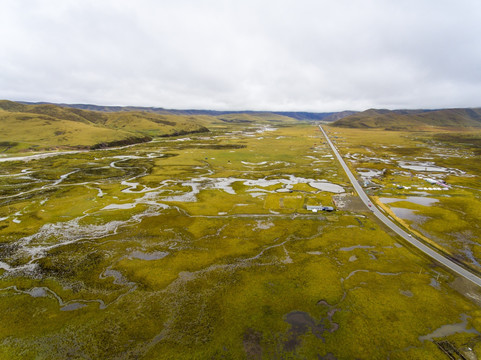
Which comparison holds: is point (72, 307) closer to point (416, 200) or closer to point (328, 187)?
point (328, 187)

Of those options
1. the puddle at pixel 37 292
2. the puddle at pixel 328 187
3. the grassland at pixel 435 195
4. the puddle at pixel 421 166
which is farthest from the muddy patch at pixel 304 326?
the puddle at pixel 421 166

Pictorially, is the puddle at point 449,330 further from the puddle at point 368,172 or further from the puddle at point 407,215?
the puddle at point 368,172

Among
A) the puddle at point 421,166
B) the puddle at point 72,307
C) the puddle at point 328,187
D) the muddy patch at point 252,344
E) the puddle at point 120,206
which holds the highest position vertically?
the puddle at point 421,166

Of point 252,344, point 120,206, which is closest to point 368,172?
point 252,344

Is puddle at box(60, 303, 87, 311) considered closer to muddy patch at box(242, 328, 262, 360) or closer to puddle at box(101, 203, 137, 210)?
muddy patch at box(242, 328, 262, 360)

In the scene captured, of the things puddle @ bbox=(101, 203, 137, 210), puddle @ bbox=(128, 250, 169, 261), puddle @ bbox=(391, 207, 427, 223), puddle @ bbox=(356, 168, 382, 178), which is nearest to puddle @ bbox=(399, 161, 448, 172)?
puddle @ bbox=(356, 168, 382, 178)

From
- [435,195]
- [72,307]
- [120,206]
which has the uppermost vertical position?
[435,195]

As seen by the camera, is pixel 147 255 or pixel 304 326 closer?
pixel 304 326

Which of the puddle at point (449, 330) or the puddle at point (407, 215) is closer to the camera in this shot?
the puddle at point (449, 330)

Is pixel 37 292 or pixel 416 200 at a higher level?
pixel 416 200
